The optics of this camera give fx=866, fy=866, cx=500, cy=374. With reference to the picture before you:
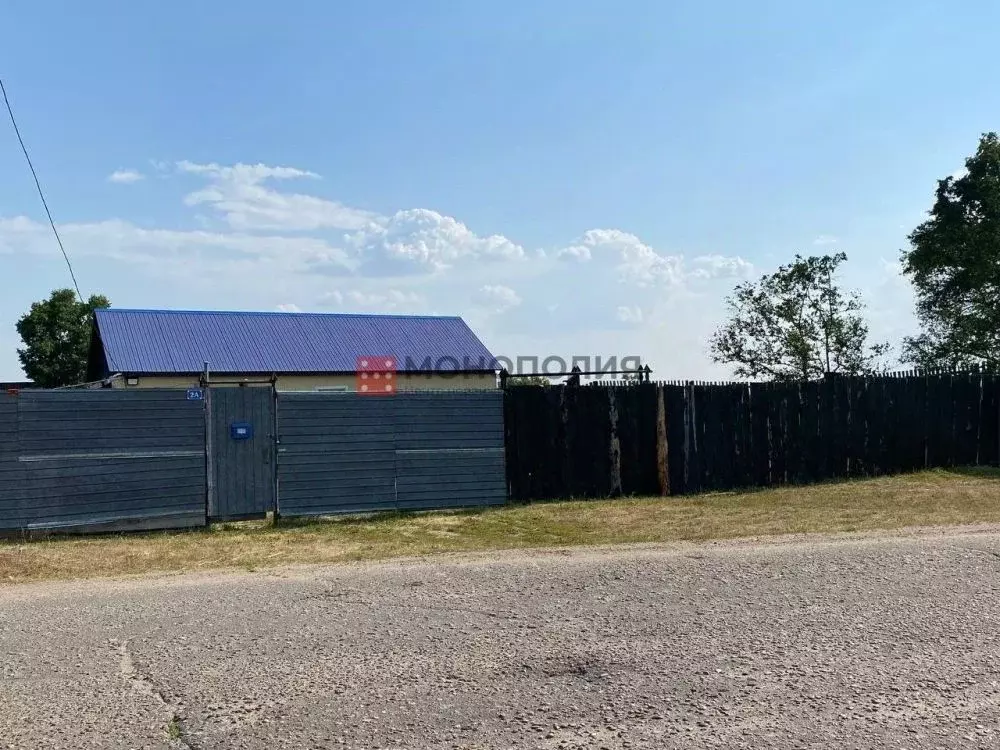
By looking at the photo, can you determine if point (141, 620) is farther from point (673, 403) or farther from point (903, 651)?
point (673, 403)

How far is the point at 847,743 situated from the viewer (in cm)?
384

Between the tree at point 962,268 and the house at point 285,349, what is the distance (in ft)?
44.5

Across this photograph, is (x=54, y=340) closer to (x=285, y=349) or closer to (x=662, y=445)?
(x=285, y=349)

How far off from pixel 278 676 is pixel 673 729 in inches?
84.5

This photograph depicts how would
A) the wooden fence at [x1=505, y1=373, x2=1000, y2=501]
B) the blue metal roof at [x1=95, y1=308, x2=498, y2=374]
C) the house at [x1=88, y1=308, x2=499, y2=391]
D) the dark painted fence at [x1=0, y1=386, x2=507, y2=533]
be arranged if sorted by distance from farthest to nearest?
1. the blue metal roof at [x1=95, y1=308, x2=498, y2=374]
2. the house at [x1=88, y1=308, x2=499, y2=391]
3. the wooden fence at [x1=505, y1=373, x2=1000, y2=501]
4. the dark painted fence at [x1=0, y1=386, x2=507, y2=533]

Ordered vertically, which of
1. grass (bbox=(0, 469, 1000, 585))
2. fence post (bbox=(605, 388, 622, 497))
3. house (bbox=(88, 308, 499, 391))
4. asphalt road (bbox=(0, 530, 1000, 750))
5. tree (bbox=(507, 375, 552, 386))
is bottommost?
grass (bbox=(0, 469, 1000, 585))

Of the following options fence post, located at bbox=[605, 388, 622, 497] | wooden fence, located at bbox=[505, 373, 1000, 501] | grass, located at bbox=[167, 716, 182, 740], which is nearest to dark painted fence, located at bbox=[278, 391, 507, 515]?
wooden fence, located at bbox=[505, 373, 1000, 501]

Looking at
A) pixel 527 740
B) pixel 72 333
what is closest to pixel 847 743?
pixel 527 740

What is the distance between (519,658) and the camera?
5.02m

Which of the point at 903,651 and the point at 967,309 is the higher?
the point at 967,309

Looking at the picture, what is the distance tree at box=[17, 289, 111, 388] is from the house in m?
10.9

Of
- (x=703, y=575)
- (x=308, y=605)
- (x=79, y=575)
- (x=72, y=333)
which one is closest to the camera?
(x=308, y=605)

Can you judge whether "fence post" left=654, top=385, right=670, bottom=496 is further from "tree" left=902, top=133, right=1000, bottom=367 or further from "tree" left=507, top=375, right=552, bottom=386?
"tree" left=902, top=133, right=1000, bottom=367

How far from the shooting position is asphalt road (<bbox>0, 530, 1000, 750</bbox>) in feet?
13.2
